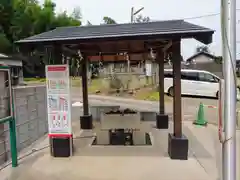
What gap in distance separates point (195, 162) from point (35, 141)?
3566mm

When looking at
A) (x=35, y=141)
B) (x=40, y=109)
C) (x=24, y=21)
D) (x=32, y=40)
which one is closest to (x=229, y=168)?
(x=32, y=40)

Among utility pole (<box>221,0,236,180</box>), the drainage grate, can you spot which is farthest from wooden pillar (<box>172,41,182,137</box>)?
utility pole (<box>221,0,236,180</box>)

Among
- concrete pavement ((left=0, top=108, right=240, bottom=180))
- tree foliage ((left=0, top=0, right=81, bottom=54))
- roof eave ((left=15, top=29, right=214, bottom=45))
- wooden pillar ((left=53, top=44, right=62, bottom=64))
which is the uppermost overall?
tree foliage ((left=0, top=0, right=81, bottom=54))

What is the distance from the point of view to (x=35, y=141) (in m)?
5.62

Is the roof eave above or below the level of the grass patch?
above

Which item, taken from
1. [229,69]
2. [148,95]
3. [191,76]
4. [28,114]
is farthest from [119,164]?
[191,76]

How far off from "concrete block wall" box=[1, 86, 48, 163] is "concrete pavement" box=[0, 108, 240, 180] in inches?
13.5

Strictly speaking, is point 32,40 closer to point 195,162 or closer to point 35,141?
point 35,141

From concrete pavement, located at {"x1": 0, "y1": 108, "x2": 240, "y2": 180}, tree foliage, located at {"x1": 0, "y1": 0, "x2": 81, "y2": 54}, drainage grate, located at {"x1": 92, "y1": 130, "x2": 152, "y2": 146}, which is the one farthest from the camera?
tree foliage, located at {"x1": 0, "y1": 0, "x2": 81, "y2": 54}

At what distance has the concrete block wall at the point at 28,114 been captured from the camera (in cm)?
506

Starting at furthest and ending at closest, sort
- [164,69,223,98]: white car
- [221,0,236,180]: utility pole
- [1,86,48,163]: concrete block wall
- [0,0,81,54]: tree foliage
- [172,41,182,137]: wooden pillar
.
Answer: [0,0,81,54]: tree foliage → [164,69,223,98]: white car → [1,86,48,163]: concrete block wall → [172,41,182,137]: wooden pillar → [221,0,236,180]: utility pole

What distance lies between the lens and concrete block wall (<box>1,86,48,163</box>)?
5.06 m

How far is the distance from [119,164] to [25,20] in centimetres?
2110

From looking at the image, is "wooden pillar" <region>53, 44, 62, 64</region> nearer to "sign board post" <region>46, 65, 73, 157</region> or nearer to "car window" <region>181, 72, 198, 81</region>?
"sign board post" <region>46, 65, 73, 157</region>
